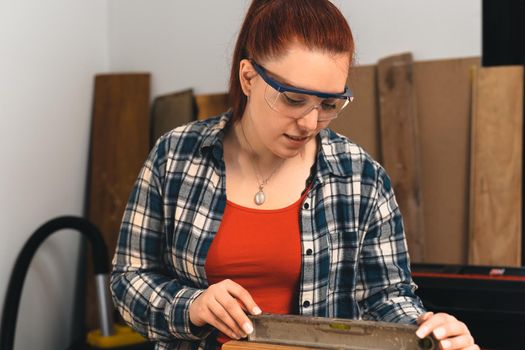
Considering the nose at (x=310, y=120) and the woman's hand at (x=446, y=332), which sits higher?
the nose at (x=310, y=120)

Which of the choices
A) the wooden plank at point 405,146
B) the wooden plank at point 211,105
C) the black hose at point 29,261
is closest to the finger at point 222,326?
the black hose at point 29,261

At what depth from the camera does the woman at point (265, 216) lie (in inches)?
55.7

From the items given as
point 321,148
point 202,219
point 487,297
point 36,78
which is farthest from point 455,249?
point 36,78

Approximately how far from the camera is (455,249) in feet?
8.79

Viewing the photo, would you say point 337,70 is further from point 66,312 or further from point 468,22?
point 66,312

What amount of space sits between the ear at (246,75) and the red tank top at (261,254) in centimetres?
25

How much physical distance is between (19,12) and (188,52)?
2.66 feet

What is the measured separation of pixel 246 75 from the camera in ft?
4.77

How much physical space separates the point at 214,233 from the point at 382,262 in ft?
1.22

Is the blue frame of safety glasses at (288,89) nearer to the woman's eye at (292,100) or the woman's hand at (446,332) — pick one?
the woman's eye at (292,100)

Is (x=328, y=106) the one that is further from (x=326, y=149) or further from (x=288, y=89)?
(x=326, y=149)

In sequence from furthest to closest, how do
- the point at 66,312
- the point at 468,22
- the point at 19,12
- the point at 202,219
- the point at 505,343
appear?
the point at 66,312 → the point at 468,22 → the point at 19,12 → the point at 505,343 → the point at 202,219

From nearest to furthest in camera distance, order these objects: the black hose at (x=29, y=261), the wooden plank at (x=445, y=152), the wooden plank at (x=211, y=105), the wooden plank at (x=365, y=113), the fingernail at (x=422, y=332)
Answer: the fingernail at (x=422, y=332)
the black hose at (x=29, y=261)
the wooden plank at (x=445, y=152)
the wooden plank at (x=365, y=113)
the wooden plank at (x=211, y=105)

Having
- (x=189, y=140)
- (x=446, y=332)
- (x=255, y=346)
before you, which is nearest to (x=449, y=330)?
(x=446, y=332)
